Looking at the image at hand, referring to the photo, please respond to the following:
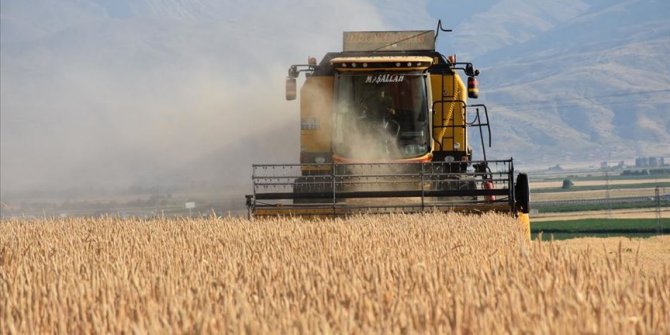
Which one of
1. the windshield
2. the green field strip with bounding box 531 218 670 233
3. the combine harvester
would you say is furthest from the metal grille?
the green field strip with bounding box 531 218 670 233

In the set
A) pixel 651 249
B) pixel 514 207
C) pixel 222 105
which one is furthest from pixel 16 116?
pixel 514 207

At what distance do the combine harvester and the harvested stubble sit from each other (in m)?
3.81

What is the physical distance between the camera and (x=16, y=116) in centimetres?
19300

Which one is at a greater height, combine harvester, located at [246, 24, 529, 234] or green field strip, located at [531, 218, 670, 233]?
combine harvester, located at [246, 24, 529, 234]

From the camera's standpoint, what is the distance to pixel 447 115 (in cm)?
1753

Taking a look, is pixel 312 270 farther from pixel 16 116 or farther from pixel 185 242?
pixel 16 116

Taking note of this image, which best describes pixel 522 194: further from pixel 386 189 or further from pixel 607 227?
pixel 607 227

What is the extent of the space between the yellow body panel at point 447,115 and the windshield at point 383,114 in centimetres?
48

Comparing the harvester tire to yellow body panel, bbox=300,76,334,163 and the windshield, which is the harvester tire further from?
yellow body panel, bbox=300,76,334,163

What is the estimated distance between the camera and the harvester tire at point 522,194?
50.3 ft

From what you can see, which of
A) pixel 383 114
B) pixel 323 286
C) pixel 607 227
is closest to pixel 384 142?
pixel 383 114

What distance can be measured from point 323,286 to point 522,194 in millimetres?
8935

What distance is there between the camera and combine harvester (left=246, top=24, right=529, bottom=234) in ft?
51.9

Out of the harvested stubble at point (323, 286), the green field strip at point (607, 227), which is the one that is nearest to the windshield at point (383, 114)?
the harvested stubble at point (323, 286)
